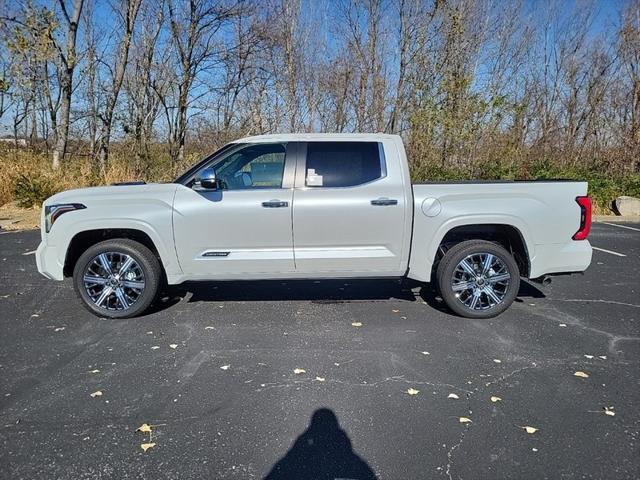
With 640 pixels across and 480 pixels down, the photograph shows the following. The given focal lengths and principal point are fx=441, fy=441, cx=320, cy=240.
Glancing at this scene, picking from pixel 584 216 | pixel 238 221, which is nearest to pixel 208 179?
pixel 238 221

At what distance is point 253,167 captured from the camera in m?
4.71

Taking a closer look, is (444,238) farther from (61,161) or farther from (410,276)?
(61,161)

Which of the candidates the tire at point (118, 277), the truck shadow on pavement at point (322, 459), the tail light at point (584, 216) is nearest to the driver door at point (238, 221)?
the tire at point (118, 277)

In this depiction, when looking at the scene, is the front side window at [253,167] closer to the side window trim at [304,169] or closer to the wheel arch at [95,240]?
the side window trim at [304,169]

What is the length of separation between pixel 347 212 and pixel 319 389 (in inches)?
72.7

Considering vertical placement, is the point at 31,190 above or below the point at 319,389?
above

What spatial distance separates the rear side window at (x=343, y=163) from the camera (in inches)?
180

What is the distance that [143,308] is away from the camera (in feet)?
15.3

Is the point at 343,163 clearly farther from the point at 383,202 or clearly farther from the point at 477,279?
the point at 477,279

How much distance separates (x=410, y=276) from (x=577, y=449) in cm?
233

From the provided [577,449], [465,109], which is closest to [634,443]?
[577,449]

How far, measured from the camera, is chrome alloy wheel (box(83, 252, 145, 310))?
4.58 m

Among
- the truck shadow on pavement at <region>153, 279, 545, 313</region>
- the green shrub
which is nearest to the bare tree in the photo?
the green shrub

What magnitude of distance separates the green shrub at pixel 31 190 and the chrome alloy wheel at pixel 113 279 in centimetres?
990
